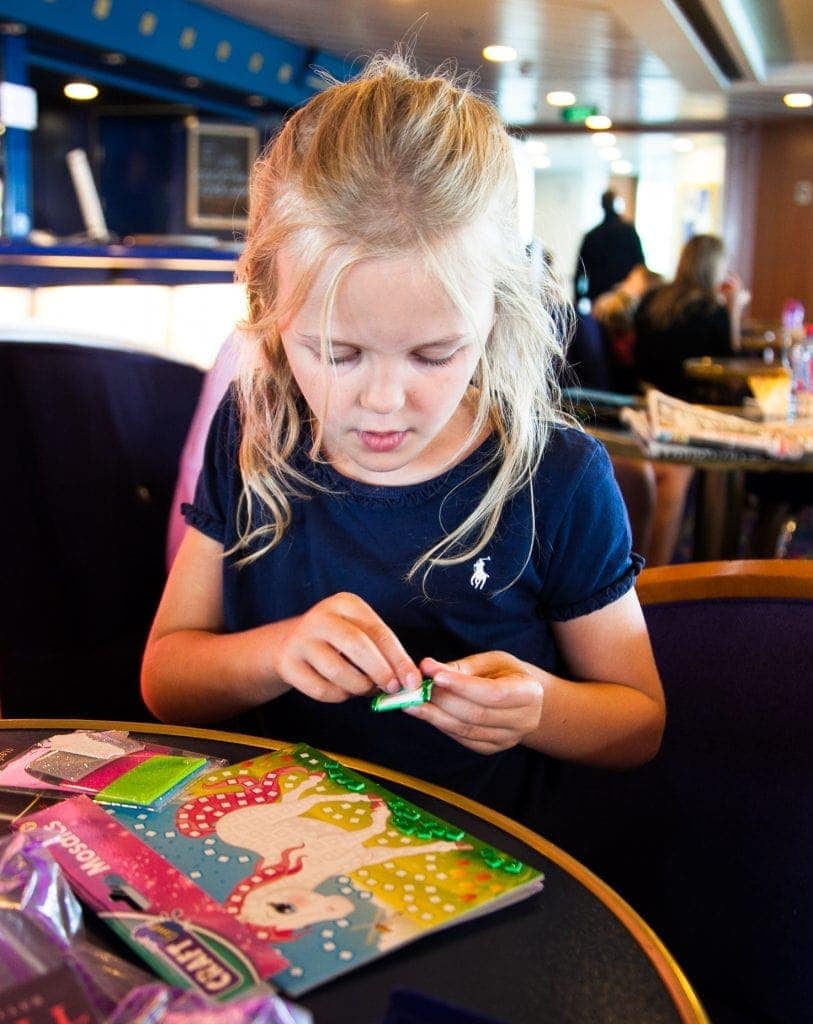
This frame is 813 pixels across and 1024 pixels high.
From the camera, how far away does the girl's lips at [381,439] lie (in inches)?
36.1

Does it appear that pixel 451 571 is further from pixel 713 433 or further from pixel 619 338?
pixel 619 338

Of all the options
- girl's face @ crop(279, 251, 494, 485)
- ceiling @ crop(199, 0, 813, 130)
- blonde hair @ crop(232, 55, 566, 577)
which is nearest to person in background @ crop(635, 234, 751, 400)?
ceiling @ crop(199, 0, 813, 130)

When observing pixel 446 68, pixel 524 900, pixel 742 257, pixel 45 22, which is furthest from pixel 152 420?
pixel 742 257

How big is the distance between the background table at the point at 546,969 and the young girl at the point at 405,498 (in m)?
0.19

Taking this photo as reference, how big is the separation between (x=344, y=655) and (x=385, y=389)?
0.20 metres

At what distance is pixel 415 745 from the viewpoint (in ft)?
3.53

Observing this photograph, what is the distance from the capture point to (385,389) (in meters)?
0.88

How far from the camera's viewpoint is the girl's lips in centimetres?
92

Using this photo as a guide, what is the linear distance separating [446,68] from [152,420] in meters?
1.16

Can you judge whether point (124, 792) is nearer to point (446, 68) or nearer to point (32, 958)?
point (32, 958)

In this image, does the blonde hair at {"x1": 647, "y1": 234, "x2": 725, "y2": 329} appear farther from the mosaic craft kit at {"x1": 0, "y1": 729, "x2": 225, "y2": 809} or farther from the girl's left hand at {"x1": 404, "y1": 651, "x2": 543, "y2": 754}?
the mosaic craft kit at {"x1": 0, "y1": 729, "x2": 225, "y2": 809}

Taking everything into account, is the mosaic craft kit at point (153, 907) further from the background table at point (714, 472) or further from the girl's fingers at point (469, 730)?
the background table at point (714, 472)

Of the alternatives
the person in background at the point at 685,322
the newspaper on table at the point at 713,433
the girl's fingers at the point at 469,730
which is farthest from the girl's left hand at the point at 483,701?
the person in background at the point at 685,322

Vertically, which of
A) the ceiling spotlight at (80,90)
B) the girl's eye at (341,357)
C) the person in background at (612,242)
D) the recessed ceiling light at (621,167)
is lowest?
the girl's eye at (341,357)
